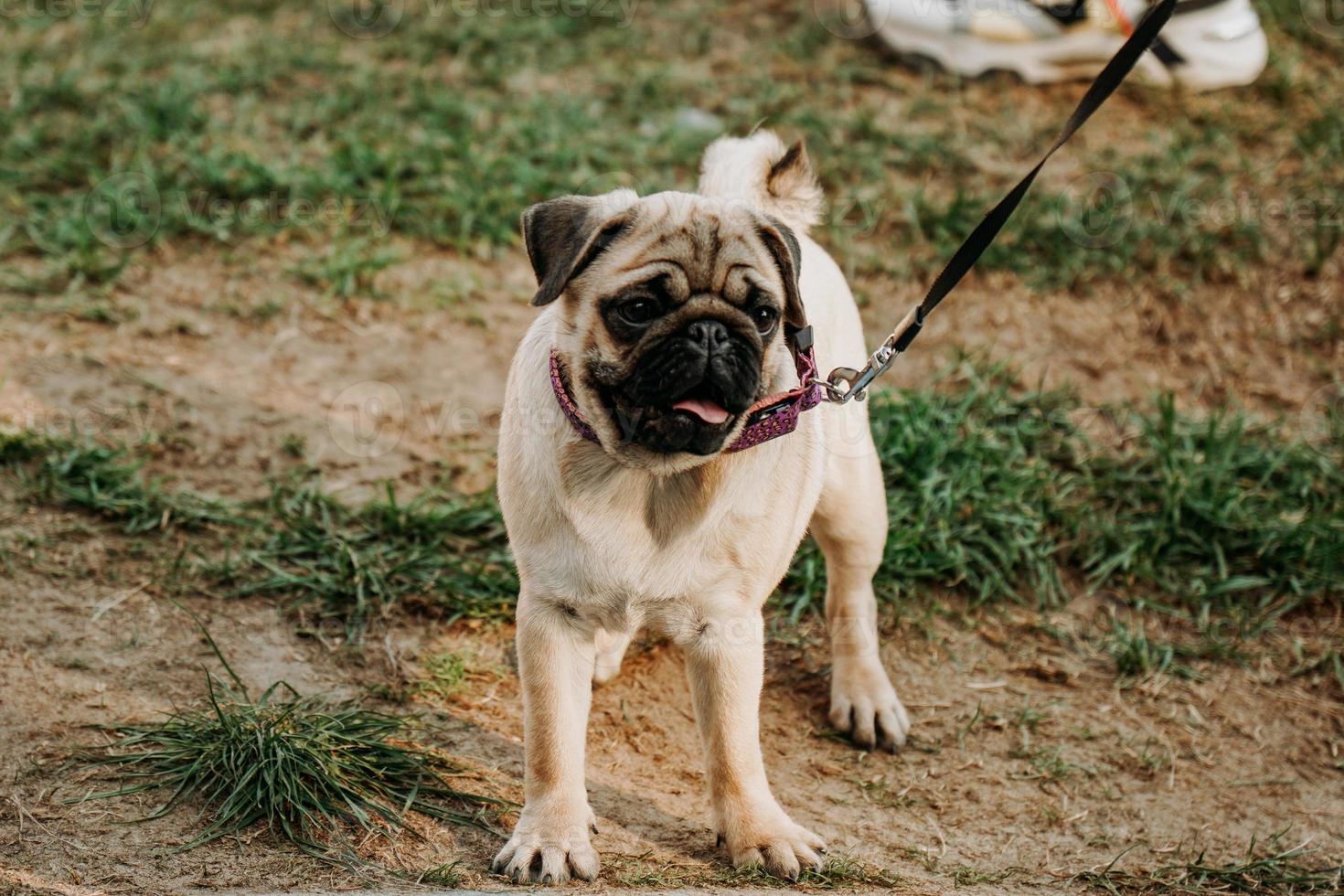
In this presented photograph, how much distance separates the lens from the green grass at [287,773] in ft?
11.4

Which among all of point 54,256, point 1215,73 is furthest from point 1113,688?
point 54,256

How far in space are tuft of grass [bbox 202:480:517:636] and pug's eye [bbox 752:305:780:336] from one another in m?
1.88

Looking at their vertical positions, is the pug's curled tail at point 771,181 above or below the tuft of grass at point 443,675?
above

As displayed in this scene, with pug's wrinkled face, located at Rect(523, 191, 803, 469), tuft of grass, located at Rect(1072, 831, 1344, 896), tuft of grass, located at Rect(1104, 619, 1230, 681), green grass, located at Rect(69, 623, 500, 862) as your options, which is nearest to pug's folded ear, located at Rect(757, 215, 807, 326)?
pug's wrinkled face, located at Rect(523, 191, 803, 469)

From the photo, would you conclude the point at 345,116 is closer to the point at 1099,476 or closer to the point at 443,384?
the point at 443,384

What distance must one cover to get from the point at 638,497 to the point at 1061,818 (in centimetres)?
189

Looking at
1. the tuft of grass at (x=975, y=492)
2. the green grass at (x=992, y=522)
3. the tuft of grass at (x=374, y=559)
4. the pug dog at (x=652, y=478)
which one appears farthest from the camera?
the tuft of grass at (x=975, y=492)

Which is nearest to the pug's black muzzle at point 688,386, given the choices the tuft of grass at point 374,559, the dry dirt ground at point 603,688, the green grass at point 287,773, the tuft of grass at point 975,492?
the dry dirt ground at point 603,688

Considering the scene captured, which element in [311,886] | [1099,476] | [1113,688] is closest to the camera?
[311,886]

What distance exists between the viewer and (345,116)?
7.44m

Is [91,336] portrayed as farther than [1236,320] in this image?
No

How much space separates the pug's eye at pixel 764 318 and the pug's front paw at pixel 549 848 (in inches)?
53.6

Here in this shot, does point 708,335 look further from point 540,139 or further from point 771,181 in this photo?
point 540,139

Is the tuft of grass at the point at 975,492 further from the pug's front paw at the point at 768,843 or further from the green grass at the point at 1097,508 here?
the pug's front paw at the point at 768,843
